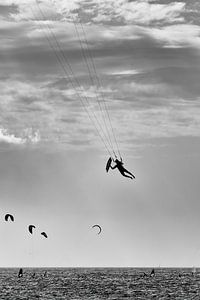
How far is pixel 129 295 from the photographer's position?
10438 centimetres

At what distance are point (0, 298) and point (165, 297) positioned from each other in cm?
2191

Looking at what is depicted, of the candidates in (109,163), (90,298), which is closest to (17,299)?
(90,298)

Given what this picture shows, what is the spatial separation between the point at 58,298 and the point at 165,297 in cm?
1431

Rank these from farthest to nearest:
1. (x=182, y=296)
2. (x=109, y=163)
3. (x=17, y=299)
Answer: (x=182, y=296) → (x=17, y=299) → (x=109, y=163)

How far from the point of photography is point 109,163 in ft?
175

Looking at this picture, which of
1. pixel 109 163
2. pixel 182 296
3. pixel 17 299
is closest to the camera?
pixel 109 163

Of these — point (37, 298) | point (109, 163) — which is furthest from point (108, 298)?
point (109, 163)

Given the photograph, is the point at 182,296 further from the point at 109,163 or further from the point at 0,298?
the point at 109,163

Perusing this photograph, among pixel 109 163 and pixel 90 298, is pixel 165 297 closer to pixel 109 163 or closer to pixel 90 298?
pixel 90 298

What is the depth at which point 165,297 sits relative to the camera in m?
100

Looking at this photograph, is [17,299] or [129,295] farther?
[129,295]

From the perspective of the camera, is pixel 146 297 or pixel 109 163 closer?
pixel 109 163

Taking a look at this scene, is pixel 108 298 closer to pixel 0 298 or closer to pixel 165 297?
pixel 165 297

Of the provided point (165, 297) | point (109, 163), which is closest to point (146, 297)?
point (165, 297)
